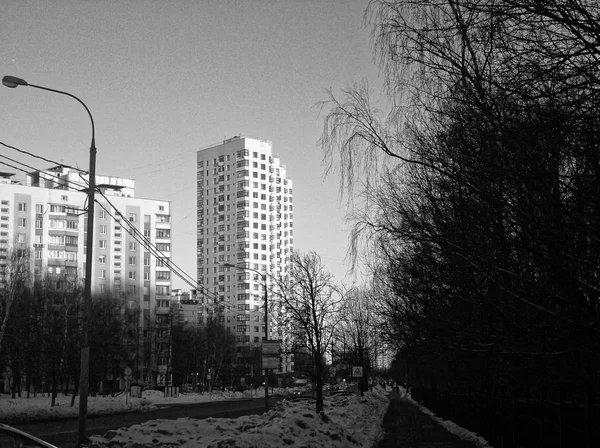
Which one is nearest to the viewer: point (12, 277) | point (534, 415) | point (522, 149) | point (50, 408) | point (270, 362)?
point (522, 149)

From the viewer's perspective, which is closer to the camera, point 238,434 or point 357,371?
point 238,434

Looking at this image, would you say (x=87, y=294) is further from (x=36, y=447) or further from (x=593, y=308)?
(x=593, y=308)

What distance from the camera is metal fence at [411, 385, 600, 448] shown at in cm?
1127

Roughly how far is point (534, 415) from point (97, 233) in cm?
11720

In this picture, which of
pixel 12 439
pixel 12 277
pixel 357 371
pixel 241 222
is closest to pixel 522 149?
pixel 12 439

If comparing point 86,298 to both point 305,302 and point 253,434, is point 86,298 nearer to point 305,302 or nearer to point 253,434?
point 253,434

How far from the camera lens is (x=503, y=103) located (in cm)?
723

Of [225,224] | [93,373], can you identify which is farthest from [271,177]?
[93,373]

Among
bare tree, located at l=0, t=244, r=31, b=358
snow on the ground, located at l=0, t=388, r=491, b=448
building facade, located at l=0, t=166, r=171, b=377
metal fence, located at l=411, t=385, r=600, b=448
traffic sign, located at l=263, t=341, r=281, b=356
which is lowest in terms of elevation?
snow on the ground, located at l=0, t=388, r=491, b=448

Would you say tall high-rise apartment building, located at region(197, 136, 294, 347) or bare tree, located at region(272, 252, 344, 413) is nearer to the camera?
bare tree, located at region(272, 252, 344, 413)

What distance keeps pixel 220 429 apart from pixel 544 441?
32.2 ft

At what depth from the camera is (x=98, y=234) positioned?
128 m

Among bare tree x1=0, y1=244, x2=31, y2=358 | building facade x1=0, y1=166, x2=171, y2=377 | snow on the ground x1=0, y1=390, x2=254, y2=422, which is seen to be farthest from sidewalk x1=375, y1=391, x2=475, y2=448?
building facade x1=0, y1=166, x2=171, y2=377

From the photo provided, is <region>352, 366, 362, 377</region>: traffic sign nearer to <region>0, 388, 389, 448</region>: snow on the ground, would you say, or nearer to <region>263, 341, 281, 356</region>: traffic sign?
<region>263, 341, 281, 356</region>: traffic sign
